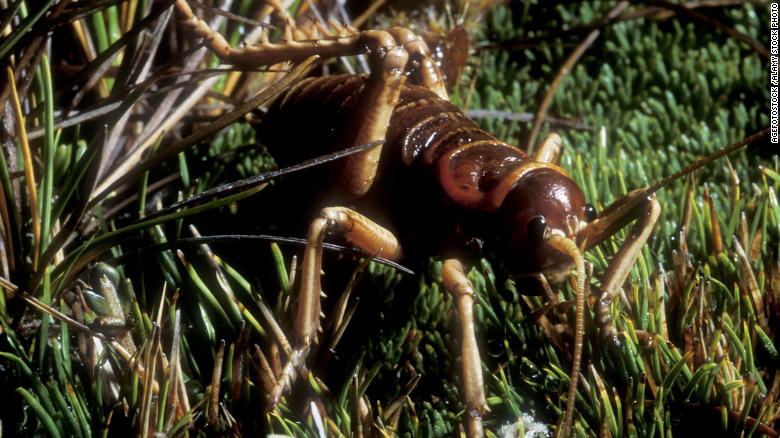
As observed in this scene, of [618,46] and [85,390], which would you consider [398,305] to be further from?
[618,46]

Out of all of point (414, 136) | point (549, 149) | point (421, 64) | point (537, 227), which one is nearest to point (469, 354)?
point (537, 227)

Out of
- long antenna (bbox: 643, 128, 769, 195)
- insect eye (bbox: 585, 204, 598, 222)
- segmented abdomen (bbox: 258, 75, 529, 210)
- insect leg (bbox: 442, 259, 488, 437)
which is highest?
long antenna (bbox: 643, 128, 769, 195)

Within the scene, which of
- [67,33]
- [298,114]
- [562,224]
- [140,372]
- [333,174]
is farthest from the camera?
[67,33]

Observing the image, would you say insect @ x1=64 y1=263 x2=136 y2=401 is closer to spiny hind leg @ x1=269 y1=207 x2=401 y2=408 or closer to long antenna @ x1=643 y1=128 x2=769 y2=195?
spiny hind leg @ x1=269 y1=207 x2=401 y2=408

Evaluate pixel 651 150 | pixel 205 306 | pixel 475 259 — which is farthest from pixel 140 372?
pixel 651 150

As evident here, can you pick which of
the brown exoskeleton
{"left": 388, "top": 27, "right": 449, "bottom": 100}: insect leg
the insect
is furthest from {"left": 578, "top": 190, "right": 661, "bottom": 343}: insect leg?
the insect
